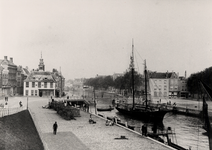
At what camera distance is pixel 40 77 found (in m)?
73.2

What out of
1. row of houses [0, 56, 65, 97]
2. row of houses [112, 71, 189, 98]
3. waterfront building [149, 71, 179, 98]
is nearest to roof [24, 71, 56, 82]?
row of houses [0, 56, 65, 97]

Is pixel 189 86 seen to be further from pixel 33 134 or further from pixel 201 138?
pixel 33 134

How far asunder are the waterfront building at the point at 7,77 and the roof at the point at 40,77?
4.72 meters

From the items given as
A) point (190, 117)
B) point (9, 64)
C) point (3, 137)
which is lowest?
point (190, 117)

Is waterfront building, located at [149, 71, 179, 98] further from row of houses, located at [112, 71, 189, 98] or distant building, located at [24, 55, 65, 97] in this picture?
distant building, located at [24, 55, 65, 97]

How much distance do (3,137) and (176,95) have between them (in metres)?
90.7

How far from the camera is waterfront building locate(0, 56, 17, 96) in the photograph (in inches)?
2506

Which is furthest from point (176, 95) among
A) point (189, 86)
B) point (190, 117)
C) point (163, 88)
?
point (190, 117)

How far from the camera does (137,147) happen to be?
17.0 meters

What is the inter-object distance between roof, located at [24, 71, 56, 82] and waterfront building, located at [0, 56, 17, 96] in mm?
4721

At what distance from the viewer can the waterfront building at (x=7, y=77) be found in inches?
2506

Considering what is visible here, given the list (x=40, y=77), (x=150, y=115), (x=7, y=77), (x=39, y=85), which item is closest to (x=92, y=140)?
(x=150, y=115)

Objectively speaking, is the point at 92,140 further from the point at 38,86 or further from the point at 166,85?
the point at 166,85

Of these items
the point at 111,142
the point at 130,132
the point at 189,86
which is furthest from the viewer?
the point at 189,86
